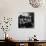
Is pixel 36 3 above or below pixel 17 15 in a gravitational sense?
above

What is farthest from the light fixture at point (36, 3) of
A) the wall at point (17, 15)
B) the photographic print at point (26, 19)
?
the photographic print at point (26, 19)

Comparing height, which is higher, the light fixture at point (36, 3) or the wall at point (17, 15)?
the light fixture at point (36, 3)

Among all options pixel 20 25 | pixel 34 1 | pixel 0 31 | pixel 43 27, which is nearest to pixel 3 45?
pixel 0 31

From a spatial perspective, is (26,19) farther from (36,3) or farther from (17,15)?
(36,3)

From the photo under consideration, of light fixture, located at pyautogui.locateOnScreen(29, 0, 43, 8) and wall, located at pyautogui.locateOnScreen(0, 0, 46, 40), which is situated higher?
light fixture, located at pyautogui.locateOnScreen(29, 0, 43, 8)

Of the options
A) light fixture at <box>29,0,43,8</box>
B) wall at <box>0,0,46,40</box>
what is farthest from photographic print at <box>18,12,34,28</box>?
light fixture at <box>29,0,43,8</box>

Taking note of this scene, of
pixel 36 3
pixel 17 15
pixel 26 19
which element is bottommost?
pixel 26 19

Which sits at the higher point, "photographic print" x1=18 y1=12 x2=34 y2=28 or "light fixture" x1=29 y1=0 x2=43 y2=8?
"light fixture" x1=29 y1=0 x2=43 y2=8

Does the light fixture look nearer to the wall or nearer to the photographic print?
the wall

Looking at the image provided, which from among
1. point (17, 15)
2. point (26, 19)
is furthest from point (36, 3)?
point (17, 15)

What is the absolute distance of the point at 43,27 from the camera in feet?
14.7

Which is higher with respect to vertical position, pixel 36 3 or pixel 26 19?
pixel 36 3

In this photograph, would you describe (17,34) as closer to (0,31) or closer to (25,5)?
(0,31)

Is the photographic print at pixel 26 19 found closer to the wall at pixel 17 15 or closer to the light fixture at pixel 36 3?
the wall at pixel 17 15
